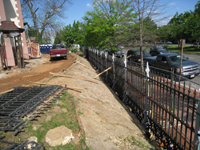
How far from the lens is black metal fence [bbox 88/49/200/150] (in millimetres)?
3378

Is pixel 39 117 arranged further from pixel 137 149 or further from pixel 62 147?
pixel 137 149

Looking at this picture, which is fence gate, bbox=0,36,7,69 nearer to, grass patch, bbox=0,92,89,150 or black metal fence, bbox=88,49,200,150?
grass patch, bbox=0,92,89,150

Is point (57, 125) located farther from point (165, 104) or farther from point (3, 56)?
point (3, 56)

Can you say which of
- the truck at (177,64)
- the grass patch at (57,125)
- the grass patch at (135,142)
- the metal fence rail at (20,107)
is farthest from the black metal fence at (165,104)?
the truck at (177,64)

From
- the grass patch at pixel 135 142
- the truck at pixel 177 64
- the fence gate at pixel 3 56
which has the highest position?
the fence gate at pixel 3 56

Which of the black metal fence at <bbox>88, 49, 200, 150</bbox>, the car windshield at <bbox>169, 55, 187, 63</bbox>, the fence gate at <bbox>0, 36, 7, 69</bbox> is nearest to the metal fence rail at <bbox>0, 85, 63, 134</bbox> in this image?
the black metal fence at <bbox>88, 49, 200, 150</bbox>

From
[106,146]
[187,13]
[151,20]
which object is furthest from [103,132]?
[187,13]

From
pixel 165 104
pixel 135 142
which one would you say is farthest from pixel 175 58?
pixel 135 142

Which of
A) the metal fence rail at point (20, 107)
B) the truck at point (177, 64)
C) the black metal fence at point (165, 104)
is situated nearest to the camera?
the black metal fence at point (165, 104)

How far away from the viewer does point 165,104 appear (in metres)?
4.64

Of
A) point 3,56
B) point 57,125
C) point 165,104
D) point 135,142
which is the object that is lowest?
point 135,142

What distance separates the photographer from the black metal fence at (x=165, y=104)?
133 inches

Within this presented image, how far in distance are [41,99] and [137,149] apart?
3175 mm

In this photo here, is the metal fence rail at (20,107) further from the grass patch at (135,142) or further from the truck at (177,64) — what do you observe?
the truck at (177,64)
